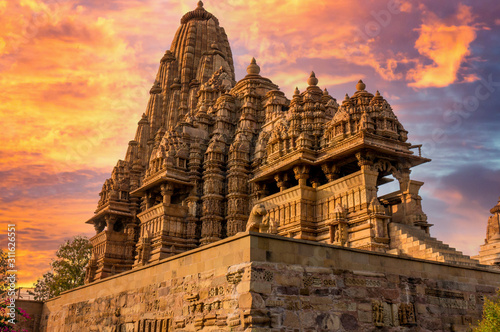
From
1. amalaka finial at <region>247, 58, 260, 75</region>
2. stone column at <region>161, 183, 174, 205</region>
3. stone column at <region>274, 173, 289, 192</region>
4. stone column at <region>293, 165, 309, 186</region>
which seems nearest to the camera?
stone column at <region>293, 165, 309, 186</region>

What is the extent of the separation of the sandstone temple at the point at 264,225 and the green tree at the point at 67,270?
8.47 ft

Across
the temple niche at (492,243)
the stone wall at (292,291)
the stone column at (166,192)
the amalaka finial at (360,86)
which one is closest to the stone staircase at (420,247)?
the stone wall at (292,291)

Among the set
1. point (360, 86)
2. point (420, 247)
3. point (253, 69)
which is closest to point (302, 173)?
point (360, 86)

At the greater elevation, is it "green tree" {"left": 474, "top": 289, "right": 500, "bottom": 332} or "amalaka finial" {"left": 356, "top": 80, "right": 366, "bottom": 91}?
"amalaka finial" {"left": 356, "top": 80, "right": 366, "bottom": 91}

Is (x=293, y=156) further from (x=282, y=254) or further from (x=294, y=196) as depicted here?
(x=282, y=254)

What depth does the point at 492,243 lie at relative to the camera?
27344 mm

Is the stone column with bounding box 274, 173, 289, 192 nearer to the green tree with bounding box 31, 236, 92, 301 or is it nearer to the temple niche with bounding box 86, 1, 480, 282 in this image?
the temple niche with bounding box 86, 1, 480, 282

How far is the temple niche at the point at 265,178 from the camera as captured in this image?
23922 mm

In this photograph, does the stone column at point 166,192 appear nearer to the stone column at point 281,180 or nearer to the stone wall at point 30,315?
the stone column at point 281,180

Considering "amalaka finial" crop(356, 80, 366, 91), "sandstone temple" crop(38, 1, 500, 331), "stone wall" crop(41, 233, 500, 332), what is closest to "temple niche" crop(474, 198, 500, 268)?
"sandstone temple" crop(38, 1, 500, 331)

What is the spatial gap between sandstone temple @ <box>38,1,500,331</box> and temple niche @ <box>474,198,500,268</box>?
123 millimetres

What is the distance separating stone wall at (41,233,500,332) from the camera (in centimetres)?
1192

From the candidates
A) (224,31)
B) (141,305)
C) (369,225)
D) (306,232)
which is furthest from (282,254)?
(224,31)

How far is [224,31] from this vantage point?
5556cm
